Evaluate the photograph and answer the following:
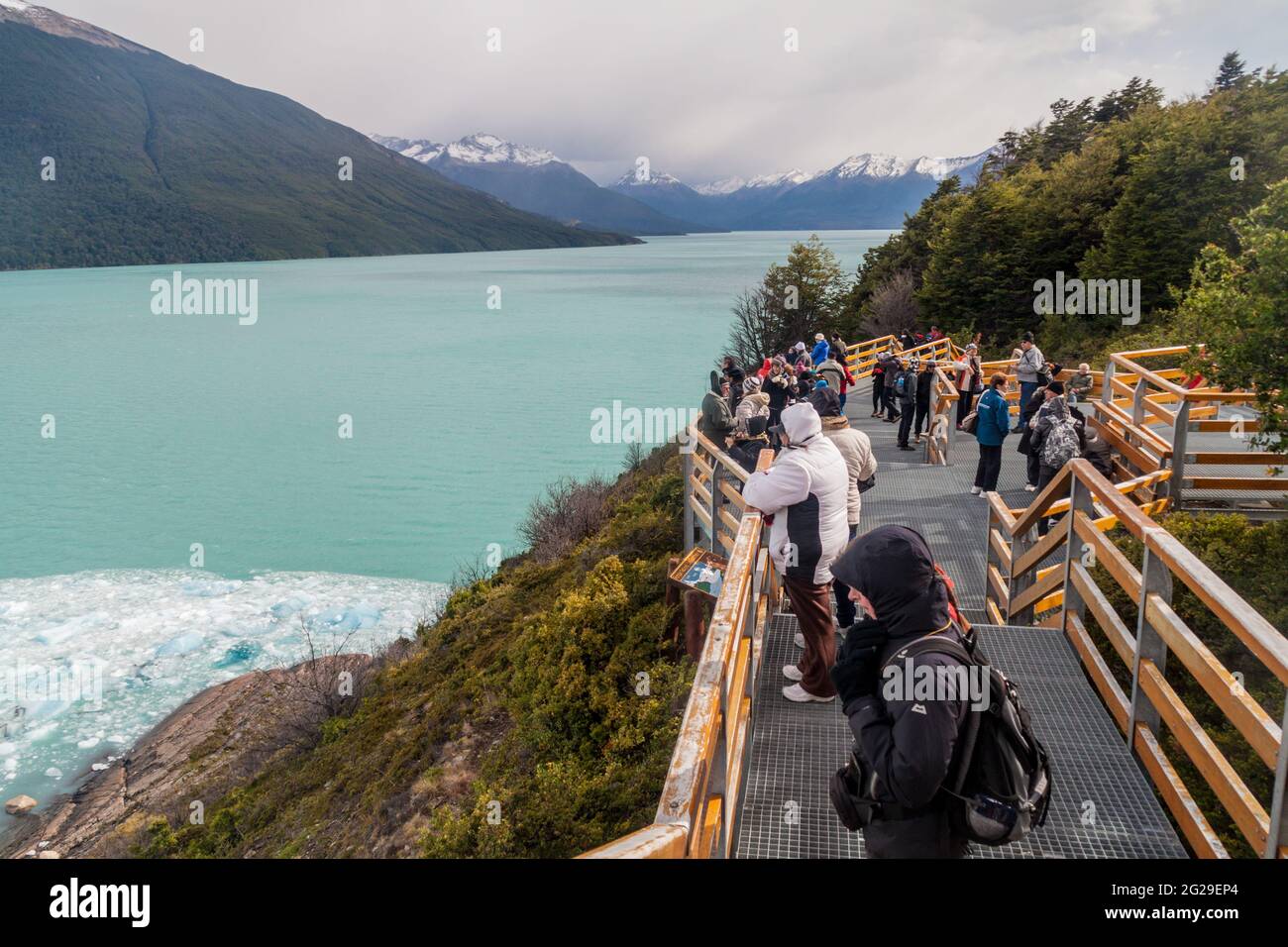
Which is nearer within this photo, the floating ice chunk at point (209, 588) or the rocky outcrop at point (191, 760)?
the rocky outcrop at point (191, 760)

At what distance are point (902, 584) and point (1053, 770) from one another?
2421 mm

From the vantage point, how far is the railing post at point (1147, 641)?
4230mm

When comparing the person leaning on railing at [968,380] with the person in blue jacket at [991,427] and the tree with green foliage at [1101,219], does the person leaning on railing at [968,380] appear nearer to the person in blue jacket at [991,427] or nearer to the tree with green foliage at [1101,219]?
the person in blue jacket at [991,427]

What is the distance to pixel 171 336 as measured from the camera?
298ft

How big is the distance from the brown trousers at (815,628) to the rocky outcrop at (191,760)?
11.5 m

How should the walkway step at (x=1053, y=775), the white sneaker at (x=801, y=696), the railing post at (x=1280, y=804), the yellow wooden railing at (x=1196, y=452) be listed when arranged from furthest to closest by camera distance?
the yellow wooden railing at (x=1196, y=452) < the white sneaker at (x=801, y=696) < the walkway step at (x=1053, y=775) < the railing post at (x=1280, y=804)

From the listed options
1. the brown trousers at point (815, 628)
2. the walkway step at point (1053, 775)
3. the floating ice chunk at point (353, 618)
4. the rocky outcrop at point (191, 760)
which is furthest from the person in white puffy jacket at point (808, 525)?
the floating ice chunk at point (353, 618)

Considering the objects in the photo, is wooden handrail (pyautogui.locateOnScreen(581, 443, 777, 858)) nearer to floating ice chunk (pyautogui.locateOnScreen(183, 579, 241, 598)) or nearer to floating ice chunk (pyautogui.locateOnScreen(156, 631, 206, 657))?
floating ice chunk (pyautogui.locateOnScreen(156, 631, 206, 657))

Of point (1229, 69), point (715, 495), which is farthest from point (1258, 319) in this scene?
point (1229, 69)

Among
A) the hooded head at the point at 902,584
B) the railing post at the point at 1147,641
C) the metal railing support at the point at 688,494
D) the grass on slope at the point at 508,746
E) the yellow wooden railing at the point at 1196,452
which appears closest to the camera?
the hooded head at the point at 902,584

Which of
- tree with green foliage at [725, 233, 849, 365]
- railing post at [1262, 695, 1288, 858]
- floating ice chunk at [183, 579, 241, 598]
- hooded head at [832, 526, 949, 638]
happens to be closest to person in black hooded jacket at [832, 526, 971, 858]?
hooded head at [832, 526, 949, 638]

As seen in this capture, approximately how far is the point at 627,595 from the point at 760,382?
513cm

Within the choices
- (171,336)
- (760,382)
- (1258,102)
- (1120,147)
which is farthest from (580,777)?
(171,336)

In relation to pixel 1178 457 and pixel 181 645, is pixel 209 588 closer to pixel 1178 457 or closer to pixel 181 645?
pixel 181 645
